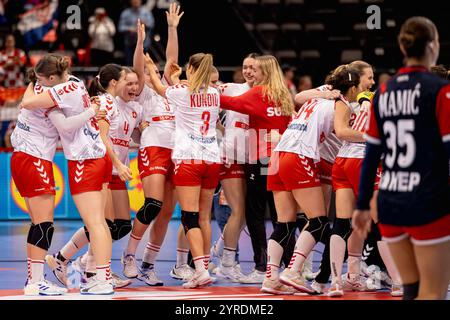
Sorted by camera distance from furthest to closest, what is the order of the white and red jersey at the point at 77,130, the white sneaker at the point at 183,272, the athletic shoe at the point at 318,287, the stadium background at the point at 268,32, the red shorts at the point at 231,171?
the stadium background at the point at 268,32 < the red shorts at the point at 231,171 < the white sneaker at the point at 183,272 < the athletic shoe at the point at 318,287 < the white and red jersey at the point at 77,130

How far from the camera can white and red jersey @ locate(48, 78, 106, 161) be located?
6.87m

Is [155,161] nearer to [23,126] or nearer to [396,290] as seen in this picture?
[23,126]

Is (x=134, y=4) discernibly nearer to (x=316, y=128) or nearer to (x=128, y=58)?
(x=128, y=58)

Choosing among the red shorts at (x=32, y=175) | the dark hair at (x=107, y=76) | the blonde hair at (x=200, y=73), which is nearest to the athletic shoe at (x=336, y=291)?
the blonde hair at (x=200, y=73)

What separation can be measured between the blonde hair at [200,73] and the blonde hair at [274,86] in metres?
0.55

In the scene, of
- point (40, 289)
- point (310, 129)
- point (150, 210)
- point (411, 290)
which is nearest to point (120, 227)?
point (150, 210)

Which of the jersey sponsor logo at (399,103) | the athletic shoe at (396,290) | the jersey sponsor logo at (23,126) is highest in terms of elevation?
the jersey sponsor logo at (399,103)

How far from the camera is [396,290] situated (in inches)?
288

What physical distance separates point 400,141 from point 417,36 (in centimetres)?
56

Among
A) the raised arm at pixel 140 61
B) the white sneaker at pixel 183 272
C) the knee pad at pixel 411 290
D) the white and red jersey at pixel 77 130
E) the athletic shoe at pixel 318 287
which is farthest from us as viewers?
the white sneaker at pixel 183 272

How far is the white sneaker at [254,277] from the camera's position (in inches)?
323

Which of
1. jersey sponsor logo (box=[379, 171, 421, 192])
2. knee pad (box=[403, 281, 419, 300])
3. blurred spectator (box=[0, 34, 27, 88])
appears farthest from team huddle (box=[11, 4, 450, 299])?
blurred spectator (box=[0, 34, 27, 88])

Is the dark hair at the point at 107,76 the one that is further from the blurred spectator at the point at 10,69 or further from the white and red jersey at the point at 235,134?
the blurred spectator at the point at 10,69
